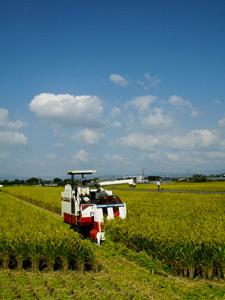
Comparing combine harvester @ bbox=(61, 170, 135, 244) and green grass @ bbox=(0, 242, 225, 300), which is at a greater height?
combine harvester @ bbox=(61, 170, 135, 244)

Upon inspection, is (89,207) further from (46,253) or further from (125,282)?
(125,282)

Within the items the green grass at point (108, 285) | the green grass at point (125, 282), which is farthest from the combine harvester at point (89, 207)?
Result: the green grass at point (108, 285)

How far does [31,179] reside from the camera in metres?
139

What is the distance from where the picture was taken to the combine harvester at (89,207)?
14031 mm

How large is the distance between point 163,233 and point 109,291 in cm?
302

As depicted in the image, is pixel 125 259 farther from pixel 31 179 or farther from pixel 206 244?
pixel 31 179

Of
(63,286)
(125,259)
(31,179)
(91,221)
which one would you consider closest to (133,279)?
(63,286)

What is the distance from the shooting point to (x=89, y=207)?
14.2 metres

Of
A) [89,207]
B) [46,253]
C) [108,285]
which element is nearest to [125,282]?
[108,285]

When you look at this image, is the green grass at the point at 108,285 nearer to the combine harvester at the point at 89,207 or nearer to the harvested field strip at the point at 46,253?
the harvested field strip at the point at 46,253

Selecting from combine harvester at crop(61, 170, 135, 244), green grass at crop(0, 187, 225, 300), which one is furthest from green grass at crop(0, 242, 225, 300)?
combine harvester at crop(61, 170, 135, 244)

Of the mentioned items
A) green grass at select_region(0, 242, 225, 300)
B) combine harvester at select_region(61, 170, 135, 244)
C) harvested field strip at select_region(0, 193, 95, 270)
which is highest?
combine harvester at select_region(61, 170, 135, 244)

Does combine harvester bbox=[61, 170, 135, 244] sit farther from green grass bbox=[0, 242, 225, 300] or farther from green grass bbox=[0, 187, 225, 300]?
green grass bbox=[0, 242, 225, 300]

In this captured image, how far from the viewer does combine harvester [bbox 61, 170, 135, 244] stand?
14031mm
